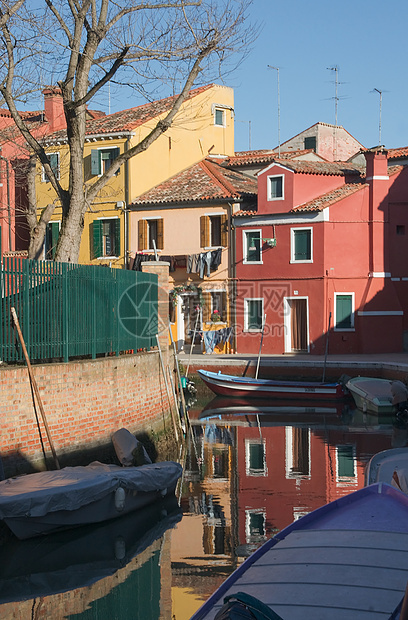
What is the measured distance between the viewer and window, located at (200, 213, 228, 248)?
113ft

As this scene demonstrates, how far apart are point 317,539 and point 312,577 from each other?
1.02 m

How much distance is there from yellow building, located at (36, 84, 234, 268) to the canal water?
1744 cm

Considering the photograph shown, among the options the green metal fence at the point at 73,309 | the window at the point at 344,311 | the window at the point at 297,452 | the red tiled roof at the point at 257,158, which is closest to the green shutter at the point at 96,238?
the red tiled roof at the point at 257,158

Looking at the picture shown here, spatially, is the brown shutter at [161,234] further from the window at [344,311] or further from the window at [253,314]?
the window at [344,311]

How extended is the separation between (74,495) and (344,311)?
76.9 feet

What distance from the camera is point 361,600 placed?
5.84 meters

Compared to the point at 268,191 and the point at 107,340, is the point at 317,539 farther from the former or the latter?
the point at 268,191

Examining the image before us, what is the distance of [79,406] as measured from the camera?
44.2 feet

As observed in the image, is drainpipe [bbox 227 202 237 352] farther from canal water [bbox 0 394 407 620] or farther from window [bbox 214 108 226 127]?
canal water [bbox 0 394 407 620]

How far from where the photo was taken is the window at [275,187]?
33.1m

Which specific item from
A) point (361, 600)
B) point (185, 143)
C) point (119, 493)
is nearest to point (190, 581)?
point (119, 493)

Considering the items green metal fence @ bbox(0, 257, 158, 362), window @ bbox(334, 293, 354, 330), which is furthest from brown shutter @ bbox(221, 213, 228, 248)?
green metal fence @ bbox(0, 257, 158, 362)

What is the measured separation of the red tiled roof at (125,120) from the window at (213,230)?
514cm

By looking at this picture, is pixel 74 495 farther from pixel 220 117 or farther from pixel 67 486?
pixel 220 117
